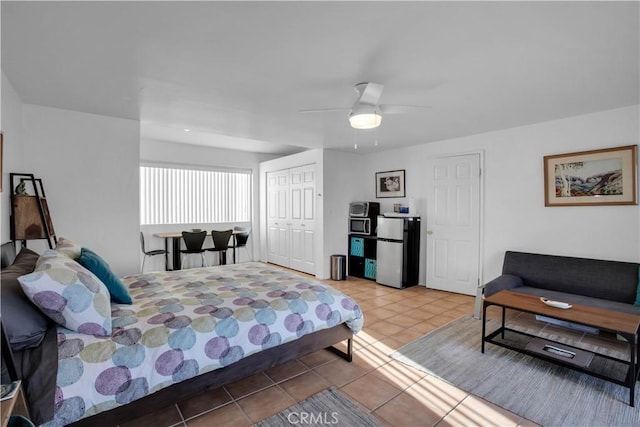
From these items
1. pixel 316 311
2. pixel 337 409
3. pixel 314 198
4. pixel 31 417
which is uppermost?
pixel 314 198

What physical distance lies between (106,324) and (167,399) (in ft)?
1.76

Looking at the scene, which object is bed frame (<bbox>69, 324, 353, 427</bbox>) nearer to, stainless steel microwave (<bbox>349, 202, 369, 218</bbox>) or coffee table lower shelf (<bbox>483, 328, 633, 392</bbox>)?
coffee table lower shelf (<bbox>483, 328, 633, 392</bbox>)

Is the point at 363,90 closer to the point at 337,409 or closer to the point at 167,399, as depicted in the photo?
the point at 337,409

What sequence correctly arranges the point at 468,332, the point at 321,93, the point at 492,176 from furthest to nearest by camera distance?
the point at 492,176 → the point at 468,332 → the point at 321,93

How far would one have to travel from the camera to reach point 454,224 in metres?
4.61

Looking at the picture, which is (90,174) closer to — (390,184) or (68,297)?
(68,297)

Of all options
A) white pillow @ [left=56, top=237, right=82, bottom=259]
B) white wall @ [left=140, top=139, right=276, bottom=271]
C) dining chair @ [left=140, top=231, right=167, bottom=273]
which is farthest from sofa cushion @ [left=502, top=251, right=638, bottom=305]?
dining chair @ [left=140, top=231, right=167, bottom=273]

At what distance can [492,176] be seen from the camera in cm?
421

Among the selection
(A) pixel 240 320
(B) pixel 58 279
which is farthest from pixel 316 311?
(B) pixel 58 279

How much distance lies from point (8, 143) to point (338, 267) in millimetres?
4332

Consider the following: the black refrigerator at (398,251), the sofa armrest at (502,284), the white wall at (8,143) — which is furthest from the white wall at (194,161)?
the sofa armrest at (502,284)

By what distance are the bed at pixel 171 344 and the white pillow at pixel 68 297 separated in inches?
1.3

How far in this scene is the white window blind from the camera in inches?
230

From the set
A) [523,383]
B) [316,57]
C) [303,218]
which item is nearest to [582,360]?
[523,383]
